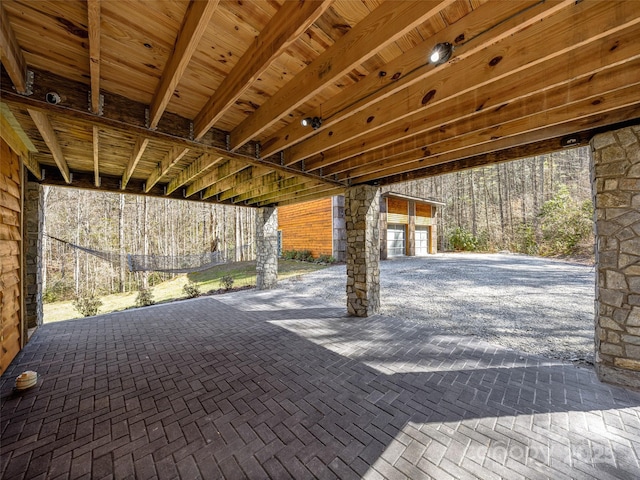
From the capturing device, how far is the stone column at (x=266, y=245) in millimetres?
7488

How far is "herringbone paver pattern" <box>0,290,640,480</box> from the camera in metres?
1.61

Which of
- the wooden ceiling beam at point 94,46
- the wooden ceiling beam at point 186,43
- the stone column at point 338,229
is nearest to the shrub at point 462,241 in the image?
the stone column at point 338,229

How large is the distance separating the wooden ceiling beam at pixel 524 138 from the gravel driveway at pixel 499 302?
8.44 feet

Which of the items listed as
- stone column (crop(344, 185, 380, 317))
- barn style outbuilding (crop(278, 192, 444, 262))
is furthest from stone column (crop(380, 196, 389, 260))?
stone column (crop(344, 185, 380, 317))

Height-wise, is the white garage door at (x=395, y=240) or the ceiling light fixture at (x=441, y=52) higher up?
the ceiling light fixture at (x=441, y=52)

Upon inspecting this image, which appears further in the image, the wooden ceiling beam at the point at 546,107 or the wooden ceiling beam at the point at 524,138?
the wooden ceiling beam at the point at 524,138

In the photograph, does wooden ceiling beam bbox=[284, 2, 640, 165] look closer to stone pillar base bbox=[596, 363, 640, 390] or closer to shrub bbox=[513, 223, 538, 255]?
stone pillar base bbox=[596, 363, 640, 390]

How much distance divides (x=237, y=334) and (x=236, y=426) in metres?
2.05

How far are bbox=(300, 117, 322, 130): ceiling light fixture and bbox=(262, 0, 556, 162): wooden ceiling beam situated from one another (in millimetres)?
55

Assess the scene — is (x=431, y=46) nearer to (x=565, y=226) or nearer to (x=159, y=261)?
(x=159, y=261)

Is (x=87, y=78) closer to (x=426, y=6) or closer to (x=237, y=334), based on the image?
(x=426, y=6)

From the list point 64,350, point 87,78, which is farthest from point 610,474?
point 64,350

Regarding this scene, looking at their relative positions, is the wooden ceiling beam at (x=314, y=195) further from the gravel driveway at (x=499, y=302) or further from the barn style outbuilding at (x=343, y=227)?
the barn style outbuilding at (x=343, y=227)

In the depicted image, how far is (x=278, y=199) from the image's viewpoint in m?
6.72
